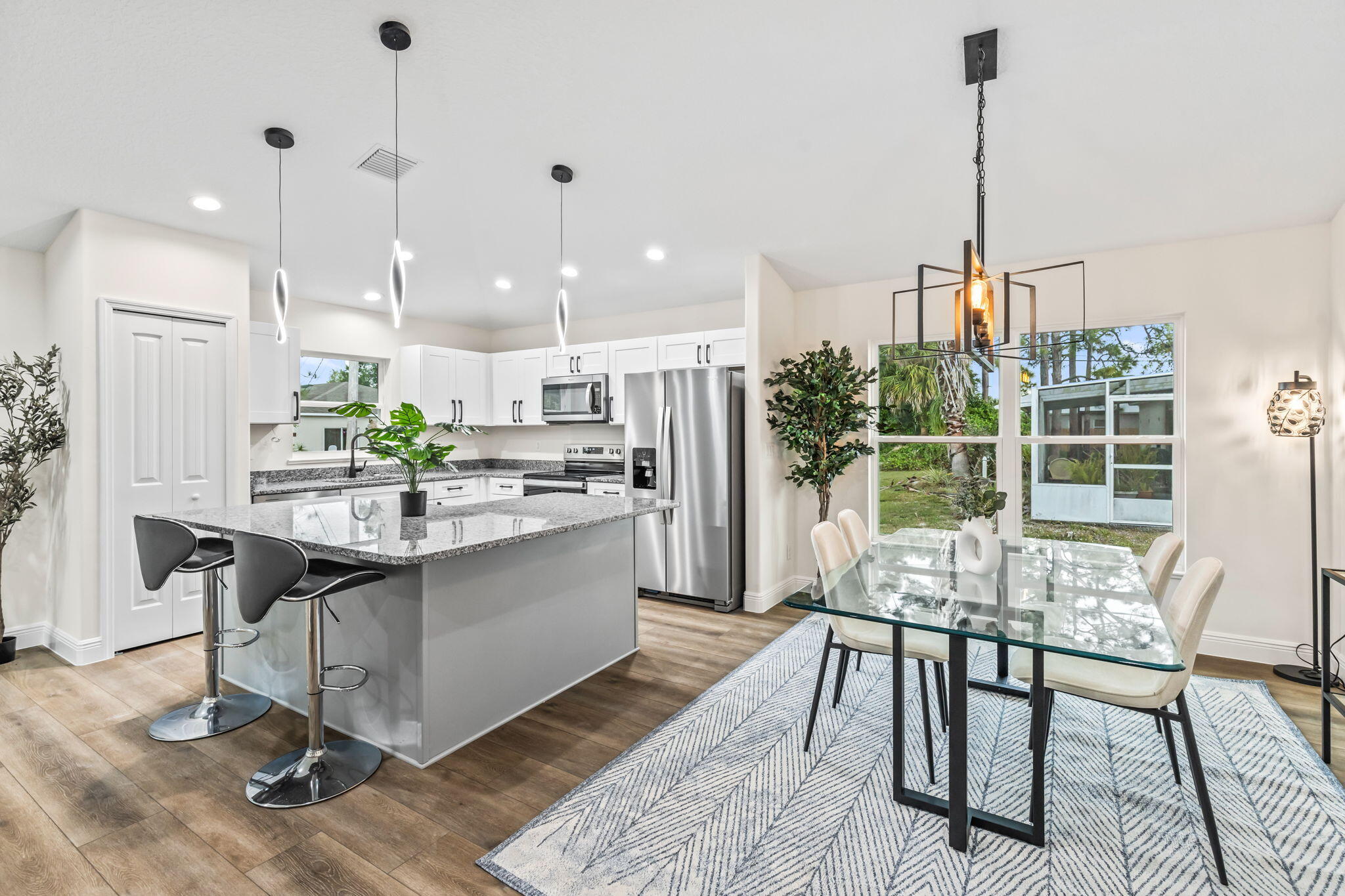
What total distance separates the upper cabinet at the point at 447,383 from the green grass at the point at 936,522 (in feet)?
12.8

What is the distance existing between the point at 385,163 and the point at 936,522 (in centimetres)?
404

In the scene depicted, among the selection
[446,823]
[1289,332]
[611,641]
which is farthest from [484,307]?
[1289,332]

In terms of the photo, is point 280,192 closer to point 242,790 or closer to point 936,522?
point 242,790

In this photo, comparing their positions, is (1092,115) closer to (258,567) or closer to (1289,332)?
(1289,332)

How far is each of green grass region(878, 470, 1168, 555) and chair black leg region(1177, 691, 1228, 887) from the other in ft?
7.10

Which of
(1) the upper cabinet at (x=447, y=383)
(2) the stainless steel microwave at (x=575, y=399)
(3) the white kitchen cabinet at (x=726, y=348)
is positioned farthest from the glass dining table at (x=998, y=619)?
(1) the upper cabinet at (x=447, y=383)

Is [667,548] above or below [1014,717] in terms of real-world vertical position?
above

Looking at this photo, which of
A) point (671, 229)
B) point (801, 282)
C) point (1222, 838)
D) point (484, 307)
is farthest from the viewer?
point (484, 307)

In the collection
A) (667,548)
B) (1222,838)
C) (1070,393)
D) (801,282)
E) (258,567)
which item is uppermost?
(801,282)

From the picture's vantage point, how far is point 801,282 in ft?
15.3

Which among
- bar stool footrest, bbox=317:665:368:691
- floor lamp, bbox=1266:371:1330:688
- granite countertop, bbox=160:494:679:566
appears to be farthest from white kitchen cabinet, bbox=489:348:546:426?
floor lamp, bbox=1266:371:1330:688

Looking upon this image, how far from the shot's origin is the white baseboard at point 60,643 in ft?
11.2

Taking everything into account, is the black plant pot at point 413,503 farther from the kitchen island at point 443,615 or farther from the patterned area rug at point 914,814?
the patterned area rug at point 914,814

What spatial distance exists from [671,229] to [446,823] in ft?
10.5
